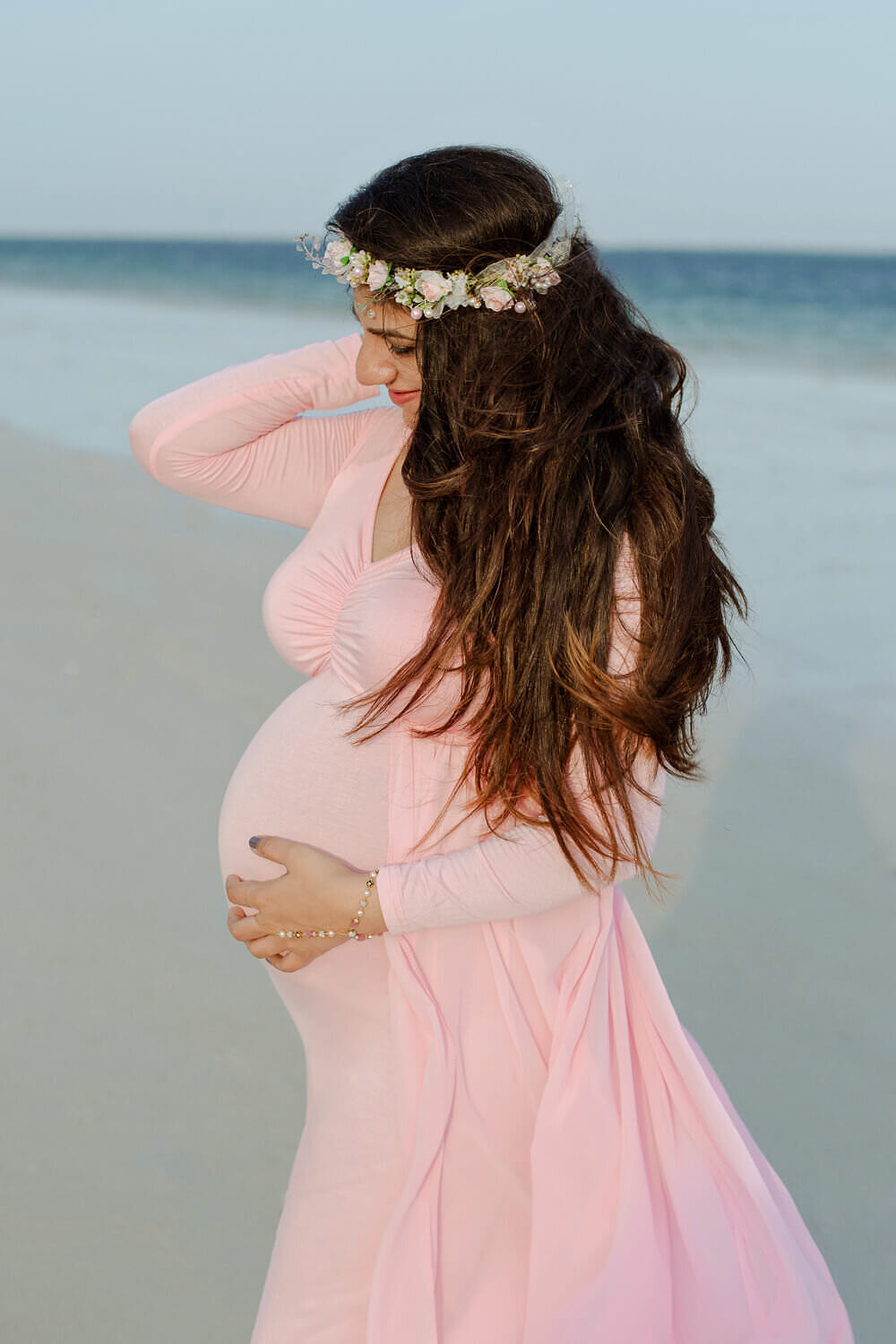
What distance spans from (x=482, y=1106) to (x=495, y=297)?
3.31 ft

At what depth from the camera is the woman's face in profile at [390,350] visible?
1.67m

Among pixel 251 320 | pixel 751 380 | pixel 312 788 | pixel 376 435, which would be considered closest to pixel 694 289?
pixel 251 320

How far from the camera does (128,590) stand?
5531 millimetres

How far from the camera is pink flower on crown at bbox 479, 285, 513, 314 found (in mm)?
1580

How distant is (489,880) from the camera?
5.11 ft

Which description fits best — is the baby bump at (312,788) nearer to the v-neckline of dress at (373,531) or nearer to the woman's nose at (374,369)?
the v-neckline of dress at (373,531)

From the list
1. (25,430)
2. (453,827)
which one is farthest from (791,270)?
(453,827)

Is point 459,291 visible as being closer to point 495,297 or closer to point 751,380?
point 495,297

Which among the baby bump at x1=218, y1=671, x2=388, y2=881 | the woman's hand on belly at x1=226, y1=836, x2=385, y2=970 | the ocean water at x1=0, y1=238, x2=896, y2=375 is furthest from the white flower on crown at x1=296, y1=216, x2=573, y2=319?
the ocean water at x1=0, y1=238, x2=896, y2=375

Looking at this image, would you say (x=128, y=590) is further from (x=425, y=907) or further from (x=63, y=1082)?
(x=425, y=907)

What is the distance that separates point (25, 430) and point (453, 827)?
7890 mm

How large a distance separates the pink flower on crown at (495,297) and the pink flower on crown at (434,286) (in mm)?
44

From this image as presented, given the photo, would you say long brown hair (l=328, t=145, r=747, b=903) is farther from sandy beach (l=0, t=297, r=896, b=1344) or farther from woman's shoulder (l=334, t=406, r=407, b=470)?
sandy beach (l=0, t=297, r=896, b=1344)

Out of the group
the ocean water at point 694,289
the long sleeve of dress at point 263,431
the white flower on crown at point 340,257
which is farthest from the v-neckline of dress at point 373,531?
the ocean water at point 694,289
